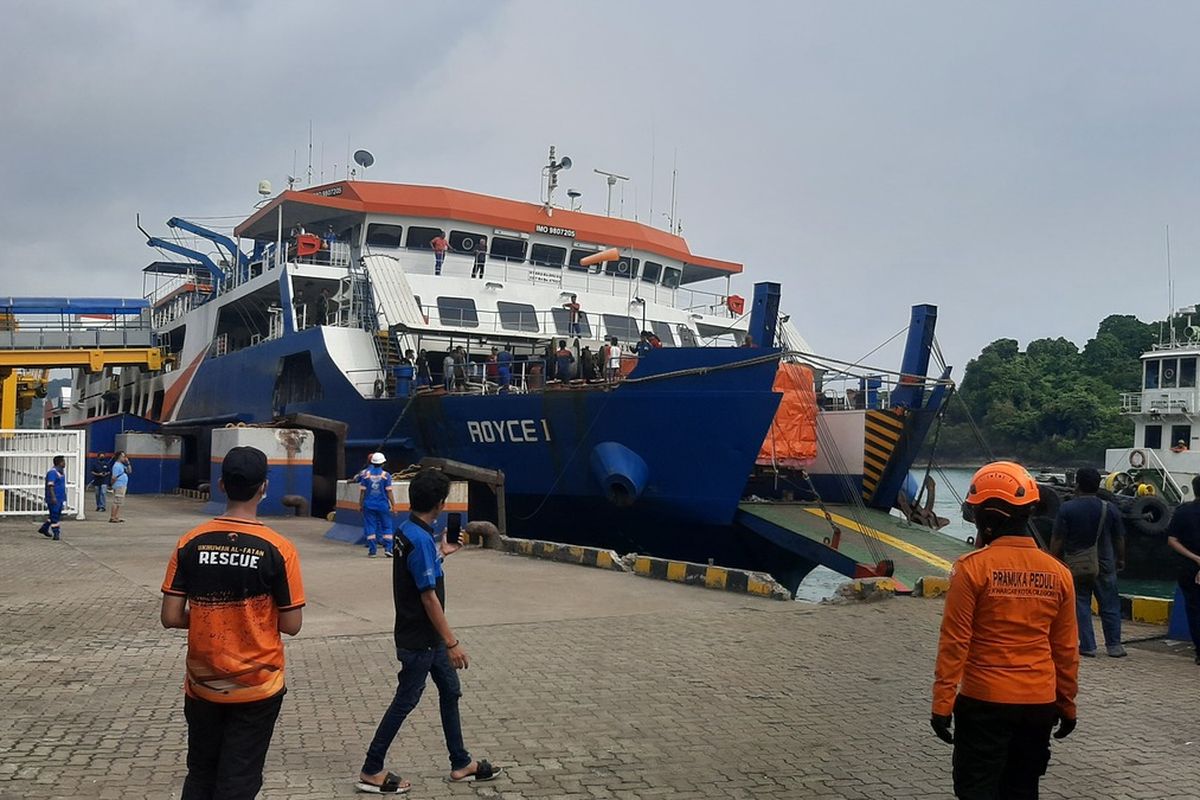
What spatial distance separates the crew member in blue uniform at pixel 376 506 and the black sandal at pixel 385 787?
7755 mm

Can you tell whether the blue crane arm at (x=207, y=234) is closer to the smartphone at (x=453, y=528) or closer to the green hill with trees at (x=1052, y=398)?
the smartphone at (x=453, y=528)

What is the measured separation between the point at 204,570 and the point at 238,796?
0.70 meters

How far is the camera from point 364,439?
16672 millimetres

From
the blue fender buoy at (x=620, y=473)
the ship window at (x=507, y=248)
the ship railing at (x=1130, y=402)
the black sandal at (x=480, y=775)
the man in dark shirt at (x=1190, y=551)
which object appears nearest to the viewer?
the black sandal at (x=480, y=775)

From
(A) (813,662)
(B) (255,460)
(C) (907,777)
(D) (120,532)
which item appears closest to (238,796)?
(B) (255,460)

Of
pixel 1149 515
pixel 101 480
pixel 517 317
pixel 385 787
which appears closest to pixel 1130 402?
pixel 1149 515

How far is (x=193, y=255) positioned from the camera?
27.0m

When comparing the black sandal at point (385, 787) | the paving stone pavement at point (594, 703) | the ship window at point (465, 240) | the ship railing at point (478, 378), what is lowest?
the paving stone pavement at point (594, 703)

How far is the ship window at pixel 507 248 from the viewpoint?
20.2 metres

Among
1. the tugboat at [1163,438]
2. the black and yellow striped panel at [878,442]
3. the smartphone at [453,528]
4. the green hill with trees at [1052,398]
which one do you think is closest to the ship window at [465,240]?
the smartphone at [453,528]

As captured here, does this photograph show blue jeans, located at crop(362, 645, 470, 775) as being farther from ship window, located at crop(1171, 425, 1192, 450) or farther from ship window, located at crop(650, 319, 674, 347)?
ship window, located at crop(1171, 425, 1192, 450)

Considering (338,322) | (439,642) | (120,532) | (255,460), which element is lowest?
(120,532)

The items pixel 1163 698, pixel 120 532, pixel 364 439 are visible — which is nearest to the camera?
pixel 1163 698

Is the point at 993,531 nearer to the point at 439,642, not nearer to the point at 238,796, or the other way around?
the point at 439,642
